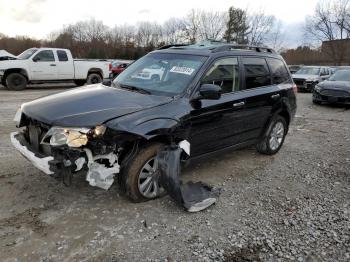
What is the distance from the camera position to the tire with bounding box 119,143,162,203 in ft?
12.1

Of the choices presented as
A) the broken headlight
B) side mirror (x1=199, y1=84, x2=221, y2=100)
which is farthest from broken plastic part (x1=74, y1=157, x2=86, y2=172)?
side mirror (x1=199, y1=84, x2=221, y2=100)

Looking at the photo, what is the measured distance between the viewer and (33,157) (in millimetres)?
3576

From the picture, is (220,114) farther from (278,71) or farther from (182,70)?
(278,71)

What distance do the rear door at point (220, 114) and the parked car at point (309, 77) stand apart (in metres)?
14.9

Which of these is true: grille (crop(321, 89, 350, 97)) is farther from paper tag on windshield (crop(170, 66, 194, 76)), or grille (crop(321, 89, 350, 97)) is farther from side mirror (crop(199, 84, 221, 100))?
side mirror (crop(199, 84, 221, 100))

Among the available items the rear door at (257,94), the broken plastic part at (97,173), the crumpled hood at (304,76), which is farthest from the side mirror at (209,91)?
the crumpled hood at (304,76)

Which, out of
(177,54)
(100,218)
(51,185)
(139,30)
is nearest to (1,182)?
(51,185)

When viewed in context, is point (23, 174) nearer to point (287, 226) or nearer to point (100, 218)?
point (100, 218)

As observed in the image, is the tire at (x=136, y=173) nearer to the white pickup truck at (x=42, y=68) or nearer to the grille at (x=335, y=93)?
the grille at (x=335, y=93)

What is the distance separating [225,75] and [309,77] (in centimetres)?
1564

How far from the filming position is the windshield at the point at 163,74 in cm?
430

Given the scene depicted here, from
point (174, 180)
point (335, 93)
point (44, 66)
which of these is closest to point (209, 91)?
point (174, 180)

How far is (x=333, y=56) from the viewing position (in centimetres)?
4616

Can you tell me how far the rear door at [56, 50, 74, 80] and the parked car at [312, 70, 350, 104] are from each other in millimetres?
10859
